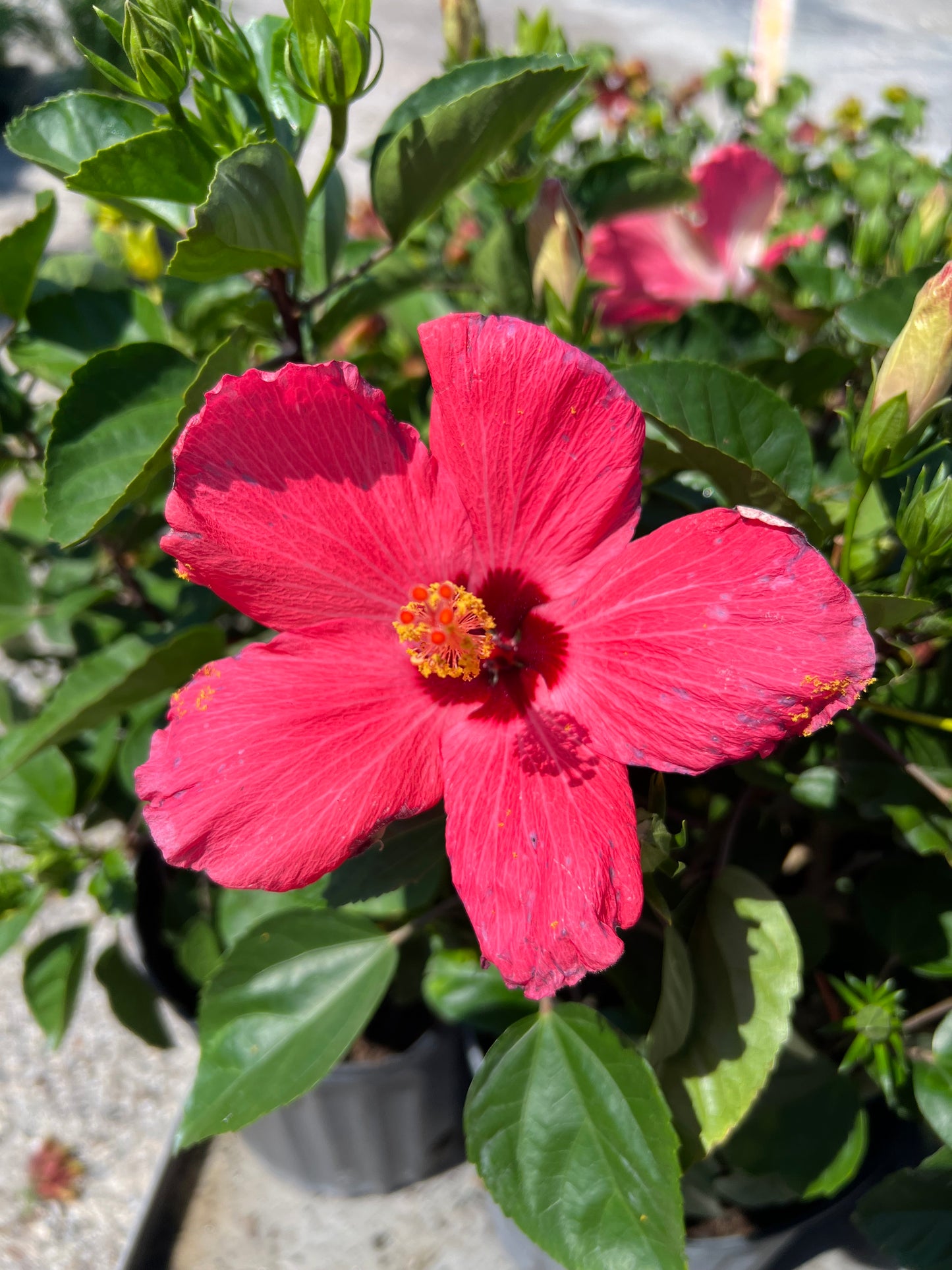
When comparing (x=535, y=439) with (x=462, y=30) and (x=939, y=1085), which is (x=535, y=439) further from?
(x=462, y=30)

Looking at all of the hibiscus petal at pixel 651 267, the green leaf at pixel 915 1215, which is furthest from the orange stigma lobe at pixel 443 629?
the hibiscus petal at pixel 651 267

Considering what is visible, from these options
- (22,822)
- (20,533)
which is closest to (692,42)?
(20,533)

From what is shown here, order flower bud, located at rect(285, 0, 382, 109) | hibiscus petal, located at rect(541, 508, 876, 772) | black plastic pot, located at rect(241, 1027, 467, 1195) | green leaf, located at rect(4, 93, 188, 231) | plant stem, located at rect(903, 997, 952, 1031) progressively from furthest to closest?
black plastic pot, located at rect(241, 1027, 467, 1195) → plant stem, located at rect(903, 997, 952, 1031) → green leaf, located at rect(4, 93, 188, 231) → flower bud, located at rect(285, 0, 382, 109) → hibiscus petal, located at rect(541, 508, 876, 772)

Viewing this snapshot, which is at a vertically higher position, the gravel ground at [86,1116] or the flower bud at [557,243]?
the flower bud at [557,243]

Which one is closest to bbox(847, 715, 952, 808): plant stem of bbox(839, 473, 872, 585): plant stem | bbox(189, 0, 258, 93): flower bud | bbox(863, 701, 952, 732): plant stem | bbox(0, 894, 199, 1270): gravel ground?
bbox(863, 701, 952, 732): plant stem

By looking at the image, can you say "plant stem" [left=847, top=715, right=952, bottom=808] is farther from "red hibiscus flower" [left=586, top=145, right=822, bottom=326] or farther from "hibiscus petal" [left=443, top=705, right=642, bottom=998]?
"red hibiscus flower" [left=586, top=145, right=822, bottom=326]

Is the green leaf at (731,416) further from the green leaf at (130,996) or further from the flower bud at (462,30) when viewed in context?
the green leaf at (130,996)

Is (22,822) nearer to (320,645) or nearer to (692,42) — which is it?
(320,645)
